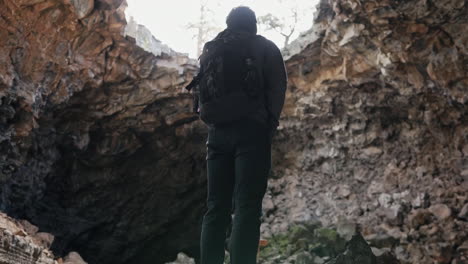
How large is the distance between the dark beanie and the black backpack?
0.29ft

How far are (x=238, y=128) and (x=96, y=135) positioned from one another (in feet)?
17.4

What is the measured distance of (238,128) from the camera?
8.40ft

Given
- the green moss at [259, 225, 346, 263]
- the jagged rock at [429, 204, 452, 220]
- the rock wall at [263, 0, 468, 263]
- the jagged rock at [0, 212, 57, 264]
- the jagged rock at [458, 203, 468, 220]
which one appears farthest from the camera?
the green moss at [259, 225, 346, 263]

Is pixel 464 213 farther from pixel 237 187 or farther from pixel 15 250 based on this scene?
pixel 15 250

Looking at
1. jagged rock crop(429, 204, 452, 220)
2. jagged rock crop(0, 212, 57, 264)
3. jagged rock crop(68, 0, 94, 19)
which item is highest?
jagged rock crop(68, 0, 94, 19)

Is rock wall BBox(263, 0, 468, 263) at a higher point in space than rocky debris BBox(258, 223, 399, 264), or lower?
higher

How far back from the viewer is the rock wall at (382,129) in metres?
4.82

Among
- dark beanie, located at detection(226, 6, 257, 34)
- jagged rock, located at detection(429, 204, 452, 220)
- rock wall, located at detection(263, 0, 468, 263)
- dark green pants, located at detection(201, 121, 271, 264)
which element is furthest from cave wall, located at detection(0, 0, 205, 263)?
jagged rock, located at detection(429, 204, 452, 220)

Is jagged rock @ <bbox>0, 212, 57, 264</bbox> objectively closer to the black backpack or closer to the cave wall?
the black backpack

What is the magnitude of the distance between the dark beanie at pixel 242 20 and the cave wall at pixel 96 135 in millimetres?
2984

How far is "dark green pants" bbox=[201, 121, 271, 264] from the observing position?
238 cm

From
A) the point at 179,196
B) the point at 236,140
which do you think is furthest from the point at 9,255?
the point at 179,196

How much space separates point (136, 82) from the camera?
6750 mm

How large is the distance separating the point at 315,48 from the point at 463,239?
3232 mm
